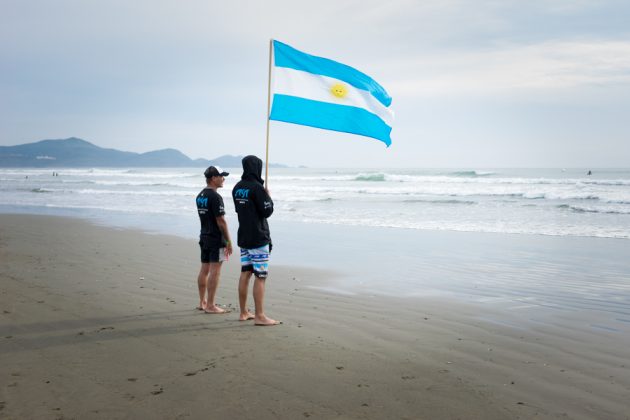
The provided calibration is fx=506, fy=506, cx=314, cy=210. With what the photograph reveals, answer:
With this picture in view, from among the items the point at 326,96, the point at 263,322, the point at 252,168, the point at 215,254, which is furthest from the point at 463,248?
the point at 252,168

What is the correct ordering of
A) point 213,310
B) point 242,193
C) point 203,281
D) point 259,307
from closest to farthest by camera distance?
point 242,193 → point 259,307 → point 213,310 → point 203,281

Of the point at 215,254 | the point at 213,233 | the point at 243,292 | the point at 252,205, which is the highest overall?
the point at 252,205

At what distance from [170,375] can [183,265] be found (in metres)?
5.72

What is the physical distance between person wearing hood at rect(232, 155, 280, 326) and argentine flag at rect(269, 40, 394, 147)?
1294 mm

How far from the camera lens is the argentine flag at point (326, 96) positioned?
6887 millimetres

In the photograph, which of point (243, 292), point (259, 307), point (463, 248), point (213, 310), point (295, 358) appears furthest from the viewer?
point (463, 248)

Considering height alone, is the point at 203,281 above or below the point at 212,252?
below

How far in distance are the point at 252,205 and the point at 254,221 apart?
180mm

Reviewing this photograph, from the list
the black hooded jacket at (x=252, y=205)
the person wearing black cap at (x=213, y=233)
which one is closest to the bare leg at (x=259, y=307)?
the black hooded jacket at (x=252, y=205)

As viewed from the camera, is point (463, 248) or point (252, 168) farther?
point (463, 248)

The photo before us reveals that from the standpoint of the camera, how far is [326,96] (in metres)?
7.24

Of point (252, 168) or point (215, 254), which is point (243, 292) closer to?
point (215, 254)

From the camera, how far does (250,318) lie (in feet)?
19.6

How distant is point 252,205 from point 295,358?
1.81 metres
